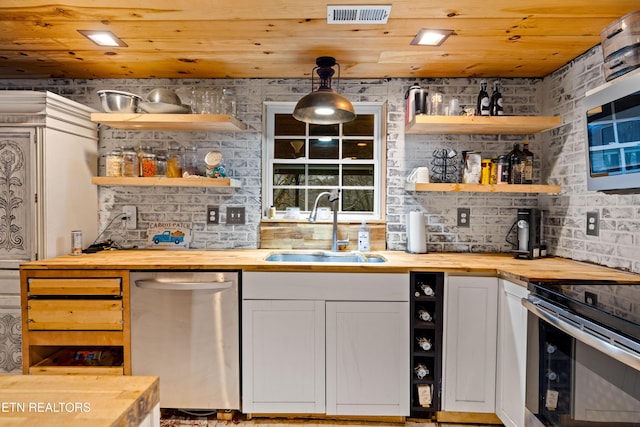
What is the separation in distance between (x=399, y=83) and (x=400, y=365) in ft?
6.27

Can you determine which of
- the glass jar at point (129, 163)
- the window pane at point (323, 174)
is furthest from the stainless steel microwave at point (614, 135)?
the glass jar at point (129, 163)

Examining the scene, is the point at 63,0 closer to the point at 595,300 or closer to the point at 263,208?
the point at 263,208

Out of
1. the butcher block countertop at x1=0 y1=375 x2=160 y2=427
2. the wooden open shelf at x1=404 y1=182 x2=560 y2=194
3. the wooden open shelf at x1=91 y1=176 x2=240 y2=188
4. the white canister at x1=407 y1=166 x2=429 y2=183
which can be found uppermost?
the white canister at x1=407 y1=166 x2=429 y2=183

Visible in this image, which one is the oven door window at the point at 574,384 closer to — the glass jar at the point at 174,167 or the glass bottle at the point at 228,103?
the glass bottle at the point at 228,103

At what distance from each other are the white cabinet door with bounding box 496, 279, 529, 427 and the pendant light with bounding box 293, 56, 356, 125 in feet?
4.24

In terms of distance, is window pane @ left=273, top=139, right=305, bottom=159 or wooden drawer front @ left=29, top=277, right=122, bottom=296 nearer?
wooden drawer front @ left=29, top=277, right=122, bottom=296

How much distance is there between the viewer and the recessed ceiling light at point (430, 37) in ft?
6.71

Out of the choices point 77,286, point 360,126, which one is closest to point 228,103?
point 360,126

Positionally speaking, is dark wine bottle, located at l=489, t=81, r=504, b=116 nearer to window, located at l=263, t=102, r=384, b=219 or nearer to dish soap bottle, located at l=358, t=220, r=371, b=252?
window, located at l=263, t=102, r=384, b=219

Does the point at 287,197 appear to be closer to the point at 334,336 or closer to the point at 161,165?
the point at 161,165

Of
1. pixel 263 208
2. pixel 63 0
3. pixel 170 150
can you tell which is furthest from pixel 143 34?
pixel 263 208

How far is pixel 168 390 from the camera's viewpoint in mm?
2193

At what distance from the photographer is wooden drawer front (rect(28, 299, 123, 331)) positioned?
2.14m

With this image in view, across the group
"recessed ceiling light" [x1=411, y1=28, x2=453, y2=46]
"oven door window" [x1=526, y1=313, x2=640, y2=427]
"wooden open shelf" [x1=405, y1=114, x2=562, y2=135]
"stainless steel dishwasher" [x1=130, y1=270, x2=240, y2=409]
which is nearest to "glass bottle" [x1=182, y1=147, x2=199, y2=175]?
"stainless steel dishwasher" [x1=130, y1=270, x2=240, y2=409]
